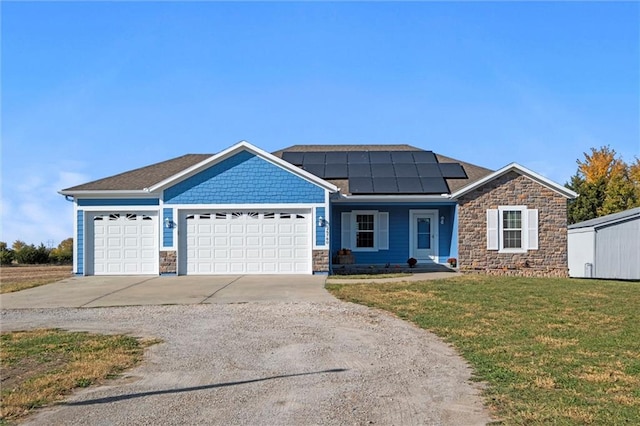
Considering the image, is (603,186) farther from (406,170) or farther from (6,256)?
(6,256)

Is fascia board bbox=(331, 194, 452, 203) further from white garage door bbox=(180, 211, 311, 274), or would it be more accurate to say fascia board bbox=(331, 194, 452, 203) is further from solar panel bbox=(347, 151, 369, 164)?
solar panel bbox=(347, 151, 369, 164)

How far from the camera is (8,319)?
12242mm

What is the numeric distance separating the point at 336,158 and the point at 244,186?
7299 millimetres

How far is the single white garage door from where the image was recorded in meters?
21.2

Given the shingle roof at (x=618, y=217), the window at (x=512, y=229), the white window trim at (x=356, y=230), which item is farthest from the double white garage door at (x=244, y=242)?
the shingle roof at (x=618, y=217)

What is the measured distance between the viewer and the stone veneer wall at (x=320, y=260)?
67.2ft

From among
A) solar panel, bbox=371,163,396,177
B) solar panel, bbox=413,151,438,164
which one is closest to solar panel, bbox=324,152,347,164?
solar panel, bbox=371,163,396,177

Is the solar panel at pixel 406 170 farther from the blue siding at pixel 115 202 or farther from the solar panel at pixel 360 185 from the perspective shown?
the blue siding at pixel 115 202

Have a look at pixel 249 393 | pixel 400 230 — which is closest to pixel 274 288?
pixel 400 230

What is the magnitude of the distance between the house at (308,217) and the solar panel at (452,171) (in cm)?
4

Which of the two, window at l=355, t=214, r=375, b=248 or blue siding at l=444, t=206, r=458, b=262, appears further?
window at l=355, t=214, r=375, b=248

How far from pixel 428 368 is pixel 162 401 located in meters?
3.33

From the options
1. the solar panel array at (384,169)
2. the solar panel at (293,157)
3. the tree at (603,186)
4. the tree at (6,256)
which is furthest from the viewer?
the tree at (603,186)

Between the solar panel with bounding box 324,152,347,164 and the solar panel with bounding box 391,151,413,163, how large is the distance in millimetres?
2134
